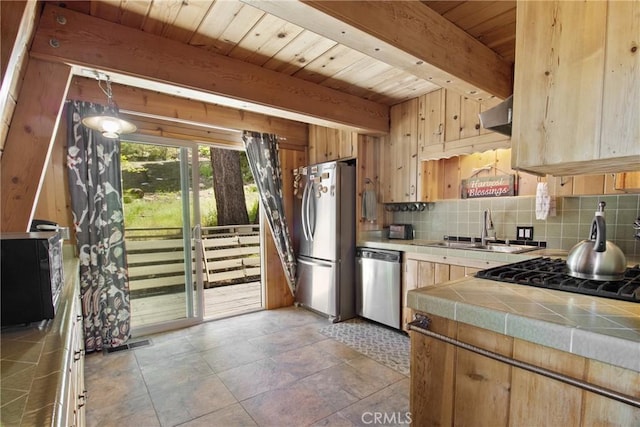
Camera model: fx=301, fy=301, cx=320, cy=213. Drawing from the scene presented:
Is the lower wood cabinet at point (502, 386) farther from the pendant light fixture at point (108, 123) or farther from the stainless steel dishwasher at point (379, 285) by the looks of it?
the pendant light fixture at point (108, 123)

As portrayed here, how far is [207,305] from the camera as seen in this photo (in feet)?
13.8

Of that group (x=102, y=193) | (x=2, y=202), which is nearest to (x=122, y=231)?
(x=102, y=193)

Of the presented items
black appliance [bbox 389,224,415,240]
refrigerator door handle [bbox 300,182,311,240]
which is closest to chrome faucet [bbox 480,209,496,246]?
black appliance [bbox 389,224,415,240]

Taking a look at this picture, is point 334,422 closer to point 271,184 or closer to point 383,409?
point 383,409

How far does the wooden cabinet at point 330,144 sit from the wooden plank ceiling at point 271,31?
0.90 m

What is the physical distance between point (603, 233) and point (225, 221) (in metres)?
5.60

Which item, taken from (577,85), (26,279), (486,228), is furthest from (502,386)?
(486,228)

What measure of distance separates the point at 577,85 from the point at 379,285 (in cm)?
252

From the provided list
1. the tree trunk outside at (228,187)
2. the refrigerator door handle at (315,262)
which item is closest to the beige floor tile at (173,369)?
the refrigerator door handle at (315,262)

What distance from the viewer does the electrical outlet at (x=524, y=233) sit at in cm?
269

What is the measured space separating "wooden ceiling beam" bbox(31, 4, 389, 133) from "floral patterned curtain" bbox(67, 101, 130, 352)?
3.39ft

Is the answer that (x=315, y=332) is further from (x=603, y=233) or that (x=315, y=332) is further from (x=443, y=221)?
(x=603, y=233)

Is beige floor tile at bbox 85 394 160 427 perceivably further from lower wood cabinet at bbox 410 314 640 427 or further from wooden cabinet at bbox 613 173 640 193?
wooden cabinet at bbox 613 173 640 193

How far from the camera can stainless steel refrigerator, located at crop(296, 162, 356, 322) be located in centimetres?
338
